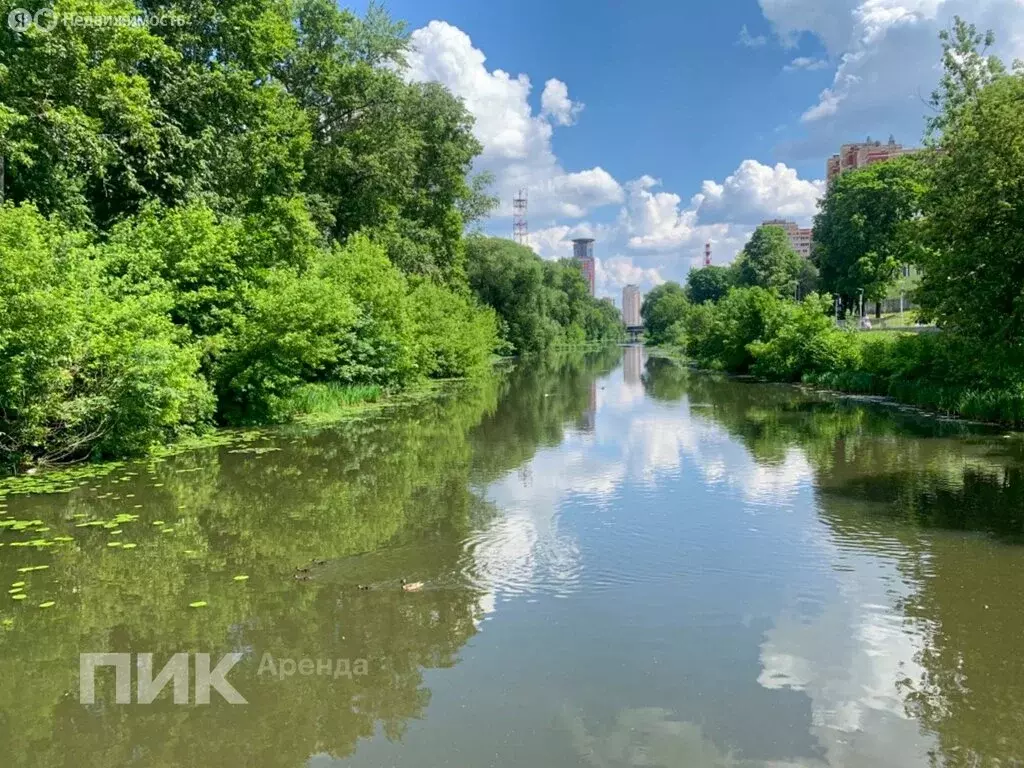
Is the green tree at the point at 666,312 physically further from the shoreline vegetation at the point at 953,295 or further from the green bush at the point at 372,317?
the green bush at the point at 372,317

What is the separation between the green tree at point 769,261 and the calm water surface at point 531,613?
242 feet

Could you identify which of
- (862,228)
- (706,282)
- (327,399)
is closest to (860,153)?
(706,282)

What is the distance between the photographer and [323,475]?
13430mm

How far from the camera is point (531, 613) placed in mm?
6836

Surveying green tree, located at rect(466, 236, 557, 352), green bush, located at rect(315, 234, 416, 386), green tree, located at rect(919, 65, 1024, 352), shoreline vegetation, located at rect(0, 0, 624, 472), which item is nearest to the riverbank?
green tree, located at rect(919, 65, 1024, 352)

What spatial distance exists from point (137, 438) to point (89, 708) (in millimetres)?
9814

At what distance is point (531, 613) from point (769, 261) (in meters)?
85.7

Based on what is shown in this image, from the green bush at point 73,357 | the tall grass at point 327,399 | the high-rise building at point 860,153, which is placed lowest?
the tall grass at point 327,399

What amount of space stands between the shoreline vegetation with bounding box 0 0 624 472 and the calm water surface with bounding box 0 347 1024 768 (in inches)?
74.2

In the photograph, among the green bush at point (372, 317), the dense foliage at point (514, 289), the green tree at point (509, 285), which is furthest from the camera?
the dense foliage at point (514, 289)

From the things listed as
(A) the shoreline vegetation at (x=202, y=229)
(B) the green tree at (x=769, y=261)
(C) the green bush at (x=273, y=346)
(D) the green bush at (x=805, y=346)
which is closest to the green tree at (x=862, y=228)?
(D) the green bush at (x=805, y=346)

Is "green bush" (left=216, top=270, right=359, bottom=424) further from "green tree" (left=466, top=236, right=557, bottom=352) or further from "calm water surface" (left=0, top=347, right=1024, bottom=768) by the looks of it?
"green tree" (left=466, top=236, right=557, bottom=352)

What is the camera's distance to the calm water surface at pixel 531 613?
480cm

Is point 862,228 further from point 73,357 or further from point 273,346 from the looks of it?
point 73,357
